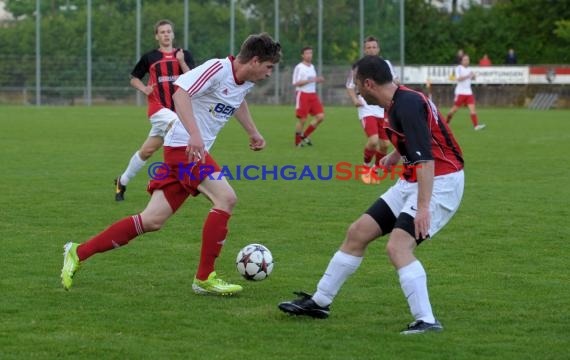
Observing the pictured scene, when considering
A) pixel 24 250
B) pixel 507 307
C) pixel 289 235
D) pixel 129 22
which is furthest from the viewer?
pixel 129 22

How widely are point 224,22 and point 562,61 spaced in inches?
700

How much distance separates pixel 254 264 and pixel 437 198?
5.59ft

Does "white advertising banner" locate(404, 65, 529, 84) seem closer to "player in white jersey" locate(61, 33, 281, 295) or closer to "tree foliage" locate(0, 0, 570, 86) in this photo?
"tree foliage" locate(0, 0, 570, 86)

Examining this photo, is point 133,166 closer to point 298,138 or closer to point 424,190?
point 424,190

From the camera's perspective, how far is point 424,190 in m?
5.38

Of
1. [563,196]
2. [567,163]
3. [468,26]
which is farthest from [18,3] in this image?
[563,196]

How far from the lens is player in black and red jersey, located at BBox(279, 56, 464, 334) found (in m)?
5.39

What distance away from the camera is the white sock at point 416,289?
18.3 feet

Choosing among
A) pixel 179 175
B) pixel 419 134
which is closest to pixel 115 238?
pixel 179 175

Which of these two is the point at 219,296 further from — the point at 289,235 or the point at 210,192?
the point at 289,235

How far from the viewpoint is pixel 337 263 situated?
5.89 meters

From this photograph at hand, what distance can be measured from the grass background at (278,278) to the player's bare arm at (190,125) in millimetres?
951

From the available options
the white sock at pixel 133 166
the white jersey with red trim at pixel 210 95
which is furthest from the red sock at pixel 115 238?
the white sock at pixel 133 166

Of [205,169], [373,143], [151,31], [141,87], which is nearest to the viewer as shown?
[205,169]
